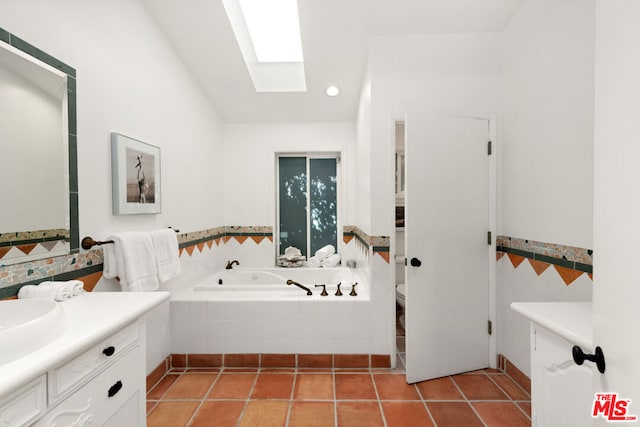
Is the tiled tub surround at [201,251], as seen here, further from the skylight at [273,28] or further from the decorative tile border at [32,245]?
the skylight at [273,28]

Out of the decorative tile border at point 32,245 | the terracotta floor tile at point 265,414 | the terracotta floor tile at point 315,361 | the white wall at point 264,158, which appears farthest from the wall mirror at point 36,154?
the white wall at point 264,158

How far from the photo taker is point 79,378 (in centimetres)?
94

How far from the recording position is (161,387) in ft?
7.15

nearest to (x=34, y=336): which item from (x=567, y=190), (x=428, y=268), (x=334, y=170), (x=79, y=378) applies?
(x=79, y=378)

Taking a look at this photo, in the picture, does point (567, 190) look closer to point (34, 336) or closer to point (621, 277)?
point (621, 277)

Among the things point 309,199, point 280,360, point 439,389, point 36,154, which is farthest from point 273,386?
point 309,199

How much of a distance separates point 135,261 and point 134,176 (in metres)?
0.55

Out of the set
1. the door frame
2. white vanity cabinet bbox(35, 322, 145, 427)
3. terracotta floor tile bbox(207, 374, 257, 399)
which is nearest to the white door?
the door frame

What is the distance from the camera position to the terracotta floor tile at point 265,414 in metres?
1.79

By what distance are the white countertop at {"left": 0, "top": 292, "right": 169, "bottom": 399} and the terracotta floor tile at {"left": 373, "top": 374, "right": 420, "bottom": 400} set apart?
5.08ft

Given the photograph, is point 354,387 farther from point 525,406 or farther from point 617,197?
point 617,197

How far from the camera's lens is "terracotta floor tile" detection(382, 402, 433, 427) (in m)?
1.79

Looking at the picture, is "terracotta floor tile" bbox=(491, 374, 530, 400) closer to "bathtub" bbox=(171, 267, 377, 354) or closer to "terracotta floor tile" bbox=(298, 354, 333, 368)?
"bathtub" bbox=(171, 267, 377, 354)

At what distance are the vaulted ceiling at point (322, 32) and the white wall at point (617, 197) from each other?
63.4 inches
